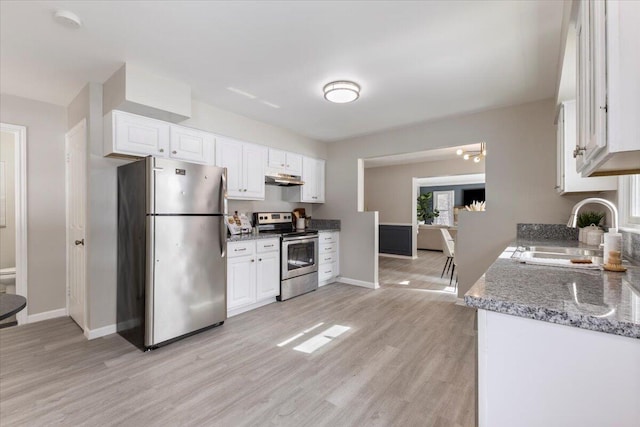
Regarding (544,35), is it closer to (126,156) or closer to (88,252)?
(126,156)

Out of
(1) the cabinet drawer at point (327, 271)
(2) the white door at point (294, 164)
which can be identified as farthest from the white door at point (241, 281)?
(2) the white door at point (294, 164)

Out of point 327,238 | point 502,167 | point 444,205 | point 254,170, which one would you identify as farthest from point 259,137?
point 444,205

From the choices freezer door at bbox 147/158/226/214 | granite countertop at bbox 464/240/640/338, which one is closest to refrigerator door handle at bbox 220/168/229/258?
freezer door at bbox 147/158/226/214

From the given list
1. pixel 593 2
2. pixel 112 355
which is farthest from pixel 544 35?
pixel 112 355

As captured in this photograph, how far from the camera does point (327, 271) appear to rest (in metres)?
4.87

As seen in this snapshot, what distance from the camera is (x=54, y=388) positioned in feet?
6.77

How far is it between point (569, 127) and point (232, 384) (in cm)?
349

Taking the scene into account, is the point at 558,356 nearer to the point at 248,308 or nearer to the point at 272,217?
the point at 248,308

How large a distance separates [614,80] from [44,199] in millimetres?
4808

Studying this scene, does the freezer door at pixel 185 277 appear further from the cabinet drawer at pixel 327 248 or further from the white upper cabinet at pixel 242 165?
the cabinet drawer at pixel 327 248

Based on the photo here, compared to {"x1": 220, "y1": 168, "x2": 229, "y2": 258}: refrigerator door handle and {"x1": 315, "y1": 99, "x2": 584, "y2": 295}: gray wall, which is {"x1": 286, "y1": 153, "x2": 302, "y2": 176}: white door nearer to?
{"x1": 315, "y1": 99, "x2": 584, "y2": 295}: gray wall

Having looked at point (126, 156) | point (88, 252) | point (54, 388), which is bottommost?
point (54, 388)

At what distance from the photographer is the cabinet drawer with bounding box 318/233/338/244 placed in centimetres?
473

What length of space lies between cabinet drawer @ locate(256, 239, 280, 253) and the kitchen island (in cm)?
298
